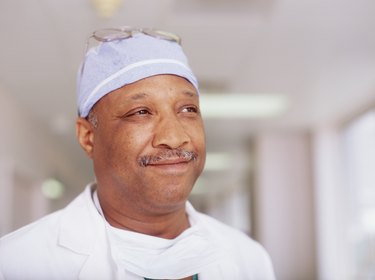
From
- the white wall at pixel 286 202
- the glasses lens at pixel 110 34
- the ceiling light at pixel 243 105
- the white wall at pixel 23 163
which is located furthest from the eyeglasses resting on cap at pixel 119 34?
the white wall at pixel 286 202

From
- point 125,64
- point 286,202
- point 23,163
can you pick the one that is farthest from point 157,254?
point 286,202

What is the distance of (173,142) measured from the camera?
716mm

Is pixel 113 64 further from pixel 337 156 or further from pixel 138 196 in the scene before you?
pixel 337 156

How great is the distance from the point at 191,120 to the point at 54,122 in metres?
3.52

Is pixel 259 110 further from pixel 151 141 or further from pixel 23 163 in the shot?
pixel 151 141

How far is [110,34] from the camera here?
2.64 ft

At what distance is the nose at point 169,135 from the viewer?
0.71 meters

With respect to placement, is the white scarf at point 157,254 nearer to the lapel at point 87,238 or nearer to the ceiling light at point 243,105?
the lapel at point 87,238

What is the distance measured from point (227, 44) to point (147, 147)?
2144mm

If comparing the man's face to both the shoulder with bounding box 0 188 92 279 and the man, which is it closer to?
the man

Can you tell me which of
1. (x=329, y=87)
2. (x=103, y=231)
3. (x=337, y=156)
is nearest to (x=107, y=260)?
(x=103, y=231)

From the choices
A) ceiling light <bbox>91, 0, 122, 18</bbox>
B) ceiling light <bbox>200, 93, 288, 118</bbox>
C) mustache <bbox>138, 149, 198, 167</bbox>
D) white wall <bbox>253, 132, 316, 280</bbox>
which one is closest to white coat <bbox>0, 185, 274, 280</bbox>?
mustache <bbox>138, 149, 198, 167</bbox>

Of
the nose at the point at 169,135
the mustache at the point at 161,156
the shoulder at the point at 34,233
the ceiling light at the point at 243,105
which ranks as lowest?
the shoulder at the point at 34,233

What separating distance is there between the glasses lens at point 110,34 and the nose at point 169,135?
0.15 metres
